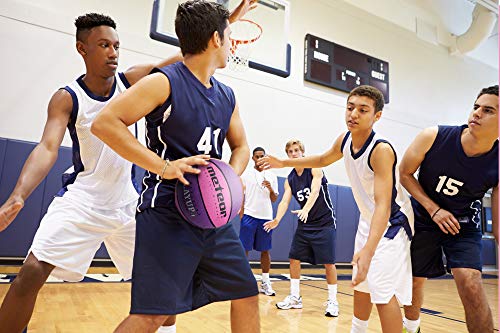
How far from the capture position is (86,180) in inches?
81.9

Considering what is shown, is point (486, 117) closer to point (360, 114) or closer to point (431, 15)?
point (360, 114)

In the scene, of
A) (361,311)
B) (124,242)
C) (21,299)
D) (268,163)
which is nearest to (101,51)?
(124,242)

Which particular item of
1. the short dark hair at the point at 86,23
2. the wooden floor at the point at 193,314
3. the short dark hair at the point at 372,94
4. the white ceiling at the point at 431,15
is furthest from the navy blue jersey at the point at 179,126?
the white ceiling at the point at 431,15

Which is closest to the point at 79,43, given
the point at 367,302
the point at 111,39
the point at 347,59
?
the point at 111,39

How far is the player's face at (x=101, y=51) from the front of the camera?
2.09m

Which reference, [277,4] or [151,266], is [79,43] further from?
[277,4]

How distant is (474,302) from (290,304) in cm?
208

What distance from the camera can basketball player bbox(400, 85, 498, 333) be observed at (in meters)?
2.20

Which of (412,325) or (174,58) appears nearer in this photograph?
(174,58)

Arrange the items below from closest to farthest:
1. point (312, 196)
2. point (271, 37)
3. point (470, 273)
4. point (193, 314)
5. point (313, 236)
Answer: point (470, 273) → point (193, 314) → point (312, 196) → point (313, 236) → point (271, 37)

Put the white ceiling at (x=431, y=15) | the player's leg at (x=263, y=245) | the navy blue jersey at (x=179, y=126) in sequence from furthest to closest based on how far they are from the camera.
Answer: the white ceiling at (x=431, y=15) → the player's leg at (x=263, y=245) → the navy blue jersey at (x=179, y=126)

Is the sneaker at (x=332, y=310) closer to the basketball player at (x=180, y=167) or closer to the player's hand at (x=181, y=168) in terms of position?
the basketball player at (x=180, y=167)

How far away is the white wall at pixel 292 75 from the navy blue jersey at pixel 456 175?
492cm

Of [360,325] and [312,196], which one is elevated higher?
[312,196]
